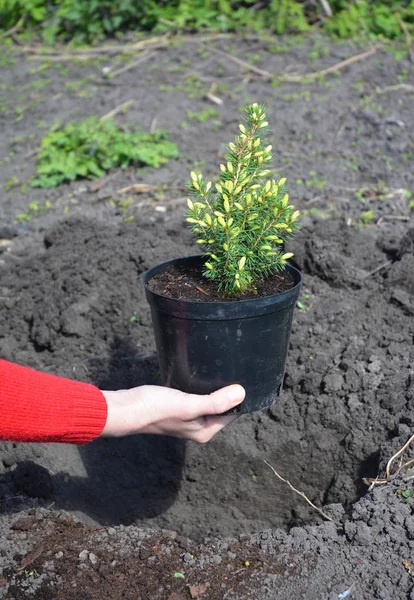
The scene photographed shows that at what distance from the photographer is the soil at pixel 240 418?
8.45ft

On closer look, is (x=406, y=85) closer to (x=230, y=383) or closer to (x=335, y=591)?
(x=230, y=383)

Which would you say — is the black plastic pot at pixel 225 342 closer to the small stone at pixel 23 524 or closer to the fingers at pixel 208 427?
the fingers at pixel 208 427

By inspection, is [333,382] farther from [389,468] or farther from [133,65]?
[133,65]

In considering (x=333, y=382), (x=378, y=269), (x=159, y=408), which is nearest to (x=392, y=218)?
(x=378, y=269)

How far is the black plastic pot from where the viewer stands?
2.40 m

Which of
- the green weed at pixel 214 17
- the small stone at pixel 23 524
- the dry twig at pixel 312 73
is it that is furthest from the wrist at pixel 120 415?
the green weed at pixel 214 17

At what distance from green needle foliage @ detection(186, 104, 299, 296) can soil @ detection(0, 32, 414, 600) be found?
1.07m

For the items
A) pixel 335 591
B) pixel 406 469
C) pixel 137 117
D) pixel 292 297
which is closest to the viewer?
pixel 335 591

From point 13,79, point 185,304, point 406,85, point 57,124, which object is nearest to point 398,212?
point 406,85

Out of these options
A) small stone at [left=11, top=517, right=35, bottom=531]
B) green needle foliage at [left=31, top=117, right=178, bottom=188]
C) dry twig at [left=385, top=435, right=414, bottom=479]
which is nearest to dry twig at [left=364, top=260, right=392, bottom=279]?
dry twig at [left=385, top=435, right=414, bottom=479]

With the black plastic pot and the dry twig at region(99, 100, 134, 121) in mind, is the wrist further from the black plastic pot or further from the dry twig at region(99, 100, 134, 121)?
the dry twig at region(99, 100, 134, 121)

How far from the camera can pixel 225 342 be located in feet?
8.04

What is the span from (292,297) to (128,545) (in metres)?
1.29

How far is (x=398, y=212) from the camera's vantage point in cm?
488
